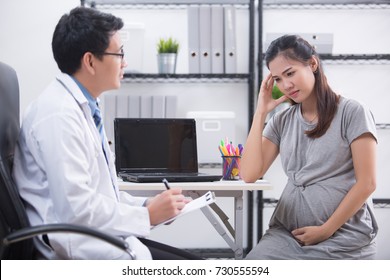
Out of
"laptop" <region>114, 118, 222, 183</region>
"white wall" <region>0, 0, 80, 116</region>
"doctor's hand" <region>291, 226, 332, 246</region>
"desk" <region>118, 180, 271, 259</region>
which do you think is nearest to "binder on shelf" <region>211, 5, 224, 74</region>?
"laptop" <region>114, 118, 222, 183</region>

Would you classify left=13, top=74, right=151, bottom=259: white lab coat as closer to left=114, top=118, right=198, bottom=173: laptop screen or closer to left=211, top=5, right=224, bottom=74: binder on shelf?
left=114, top=118, right=198, bottom=173: laptop screen

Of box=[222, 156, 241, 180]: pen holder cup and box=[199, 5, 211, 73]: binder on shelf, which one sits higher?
box=[199, 5, 211, 73]: binder on shelf

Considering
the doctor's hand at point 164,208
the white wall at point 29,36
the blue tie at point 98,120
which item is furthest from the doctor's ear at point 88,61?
the white wall at point 29,36

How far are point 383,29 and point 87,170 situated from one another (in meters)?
2.81

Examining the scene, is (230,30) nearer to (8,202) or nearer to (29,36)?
(29,36)

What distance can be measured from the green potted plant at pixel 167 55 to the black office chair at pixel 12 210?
188 cm

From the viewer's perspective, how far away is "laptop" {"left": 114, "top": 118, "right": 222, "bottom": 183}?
7.98ft

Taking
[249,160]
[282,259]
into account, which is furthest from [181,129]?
[282,259]

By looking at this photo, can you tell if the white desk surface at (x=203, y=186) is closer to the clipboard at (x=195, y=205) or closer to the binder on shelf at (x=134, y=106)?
the clipboard at (x=195, y=205)

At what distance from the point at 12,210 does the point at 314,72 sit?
3.68 ft

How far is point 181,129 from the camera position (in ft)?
8.26

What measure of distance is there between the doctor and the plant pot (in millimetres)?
1860

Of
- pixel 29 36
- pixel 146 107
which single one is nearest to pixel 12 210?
pixel 146 107

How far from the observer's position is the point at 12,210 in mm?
1292
